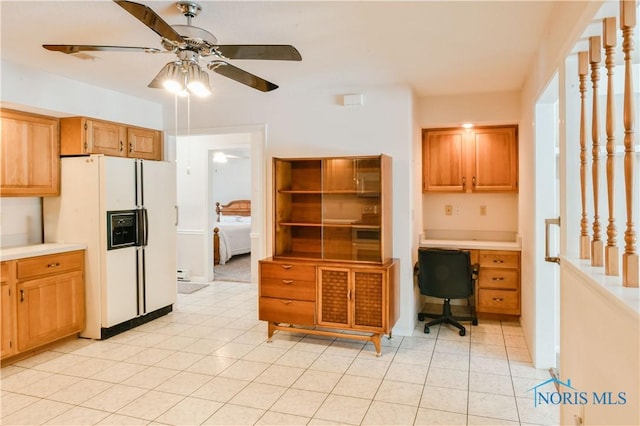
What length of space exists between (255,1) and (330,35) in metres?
0.65

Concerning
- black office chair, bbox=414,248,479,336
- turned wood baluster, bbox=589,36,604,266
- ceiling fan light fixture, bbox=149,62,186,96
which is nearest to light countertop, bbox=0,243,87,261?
ceiling fan light fixture, bbox=149,62,186,96

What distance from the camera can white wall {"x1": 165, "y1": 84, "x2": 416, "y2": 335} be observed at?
4.00m

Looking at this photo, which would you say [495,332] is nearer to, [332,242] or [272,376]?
[332,242]

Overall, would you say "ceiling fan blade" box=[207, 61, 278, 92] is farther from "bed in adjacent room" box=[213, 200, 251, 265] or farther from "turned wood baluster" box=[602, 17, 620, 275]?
"bed in adjacent room" box=[213, 200, 251, 265]

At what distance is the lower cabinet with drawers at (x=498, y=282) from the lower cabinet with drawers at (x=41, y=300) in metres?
4.00

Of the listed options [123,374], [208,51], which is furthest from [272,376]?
[208,51]

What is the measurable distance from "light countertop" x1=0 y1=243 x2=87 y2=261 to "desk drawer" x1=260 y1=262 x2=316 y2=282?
1.73 meters

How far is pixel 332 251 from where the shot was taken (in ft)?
13.2

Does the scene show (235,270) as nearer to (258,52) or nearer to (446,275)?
(446,275)

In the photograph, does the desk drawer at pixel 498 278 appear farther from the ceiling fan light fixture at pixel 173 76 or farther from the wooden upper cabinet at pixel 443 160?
the ceiling fan light fixture at pixel 173 76

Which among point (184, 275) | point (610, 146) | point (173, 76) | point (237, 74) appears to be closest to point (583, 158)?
point (610, 146)

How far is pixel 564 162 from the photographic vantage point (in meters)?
2.29

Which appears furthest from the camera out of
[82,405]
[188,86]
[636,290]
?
[82,405]

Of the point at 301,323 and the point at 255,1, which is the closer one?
the point at 255,1
